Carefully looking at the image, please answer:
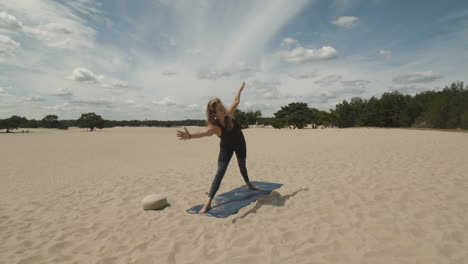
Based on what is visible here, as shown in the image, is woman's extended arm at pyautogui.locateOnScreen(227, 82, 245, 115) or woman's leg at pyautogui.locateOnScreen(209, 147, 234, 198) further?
woman's extended arm at pyautogui.locateOnScreen(227, 82, 245, 115)

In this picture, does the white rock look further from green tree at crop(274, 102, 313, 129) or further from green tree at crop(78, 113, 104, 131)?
green tree at crop(78, 113, 104, 131)

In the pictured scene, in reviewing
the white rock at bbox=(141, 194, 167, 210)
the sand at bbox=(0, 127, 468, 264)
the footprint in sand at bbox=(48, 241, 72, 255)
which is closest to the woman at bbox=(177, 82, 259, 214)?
the sand at bbox=(0, 127, 468, 264)

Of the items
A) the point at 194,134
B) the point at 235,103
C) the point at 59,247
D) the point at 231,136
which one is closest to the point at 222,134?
the point at 231,136

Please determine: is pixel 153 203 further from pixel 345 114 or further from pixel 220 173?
pixel 345 114

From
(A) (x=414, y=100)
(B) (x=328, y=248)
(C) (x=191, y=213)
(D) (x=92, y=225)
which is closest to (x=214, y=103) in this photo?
(C) (x=191, y=213)

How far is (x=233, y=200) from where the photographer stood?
17.7 feet

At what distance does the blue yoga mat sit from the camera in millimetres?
4780

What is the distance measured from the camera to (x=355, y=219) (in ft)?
13.1

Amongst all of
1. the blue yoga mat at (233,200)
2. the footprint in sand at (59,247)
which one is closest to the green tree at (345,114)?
the blue yoga mat at (233,200)

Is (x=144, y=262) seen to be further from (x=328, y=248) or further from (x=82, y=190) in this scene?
(x=82, y=190)

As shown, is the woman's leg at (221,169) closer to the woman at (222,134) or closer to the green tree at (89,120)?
the woman at (222,134)

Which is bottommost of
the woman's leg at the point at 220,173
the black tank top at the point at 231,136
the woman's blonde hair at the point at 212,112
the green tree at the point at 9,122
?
the woman's leg at the point at 220,173

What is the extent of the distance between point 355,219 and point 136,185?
6396 mm

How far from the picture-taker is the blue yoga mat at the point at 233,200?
4.78 meters
